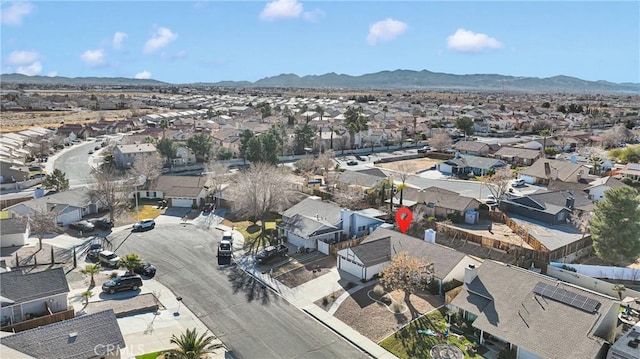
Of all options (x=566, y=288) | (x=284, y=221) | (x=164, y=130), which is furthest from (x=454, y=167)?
(x=164, y=130)

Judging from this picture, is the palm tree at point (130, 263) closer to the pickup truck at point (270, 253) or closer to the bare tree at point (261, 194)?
the pickup truck at point (270, 253)

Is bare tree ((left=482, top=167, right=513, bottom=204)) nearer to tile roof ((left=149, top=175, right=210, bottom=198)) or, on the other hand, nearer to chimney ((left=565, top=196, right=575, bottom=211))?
chimney ((left=565, top=196, right=575, bottom=211))

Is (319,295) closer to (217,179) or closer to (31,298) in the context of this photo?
(31,298)

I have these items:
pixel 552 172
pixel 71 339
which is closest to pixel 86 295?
pixel 71 339

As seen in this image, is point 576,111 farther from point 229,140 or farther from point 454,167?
point 229,140

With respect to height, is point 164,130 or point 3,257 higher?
point 164,130

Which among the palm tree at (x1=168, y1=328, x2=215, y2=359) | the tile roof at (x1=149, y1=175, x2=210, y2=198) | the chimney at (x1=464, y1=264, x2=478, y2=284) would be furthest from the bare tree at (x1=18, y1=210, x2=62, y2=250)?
the chimney at (x1=464, y1=264, x2=478, y2=284)

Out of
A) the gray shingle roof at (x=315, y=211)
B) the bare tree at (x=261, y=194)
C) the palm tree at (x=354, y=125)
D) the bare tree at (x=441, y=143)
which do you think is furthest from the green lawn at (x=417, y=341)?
the palm tree at (x=354, y=125)
